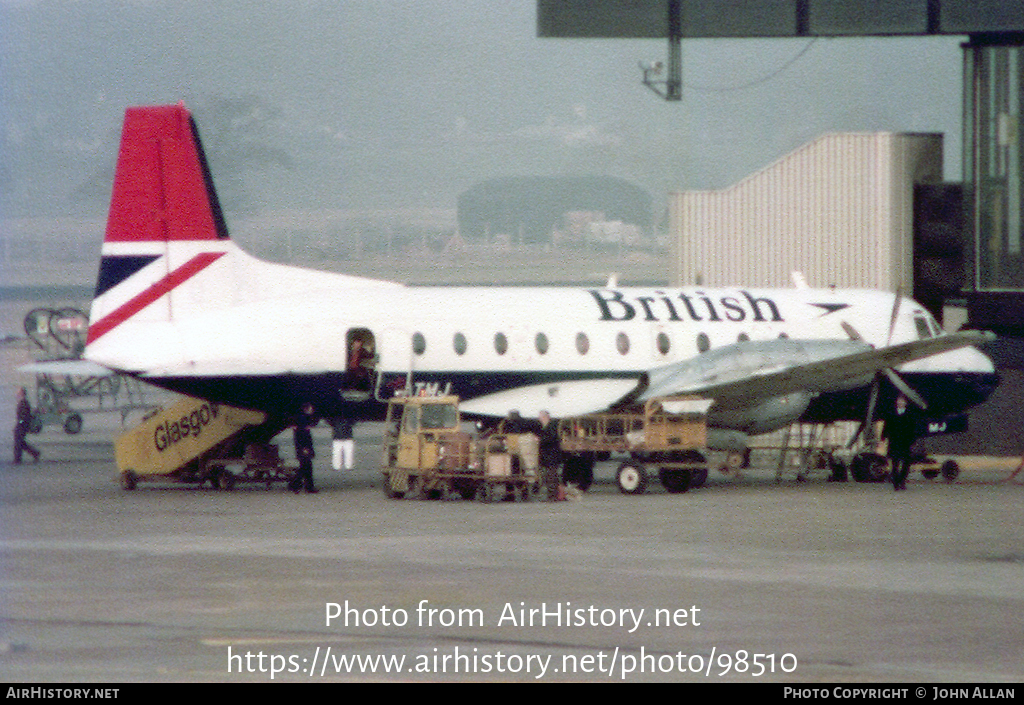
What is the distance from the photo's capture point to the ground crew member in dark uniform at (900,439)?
28500 mm

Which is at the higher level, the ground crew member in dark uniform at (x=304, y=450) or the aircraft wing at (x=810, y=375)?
the aircraft wing at (x=810, y=375)

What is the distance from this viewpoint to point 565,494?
2712 cm

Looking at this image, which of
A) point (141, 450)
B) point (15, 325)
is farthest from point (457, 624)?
point (15, 325)

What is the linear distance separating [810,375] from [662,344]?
340cm

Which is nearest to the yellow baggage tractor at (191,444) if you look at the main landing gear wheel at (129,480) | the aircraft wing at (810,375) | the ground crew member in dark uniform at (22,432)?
the main landing gear wheel at (129,480)

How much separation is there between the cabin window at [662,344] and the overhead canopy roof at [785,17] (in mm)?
7768

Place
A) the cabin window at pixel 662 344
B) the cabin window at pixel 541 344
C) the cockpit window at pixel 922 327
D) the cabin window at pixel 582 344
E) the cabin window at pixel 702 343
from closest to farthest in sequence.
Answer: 1. the cabin window at pixel 541 344
2. the cabin window at pixel 582 344
3. the cabin window at pixel 662 344
4. the cabin window at pixel 702 343
5. the cockpit window at pixel 922 327

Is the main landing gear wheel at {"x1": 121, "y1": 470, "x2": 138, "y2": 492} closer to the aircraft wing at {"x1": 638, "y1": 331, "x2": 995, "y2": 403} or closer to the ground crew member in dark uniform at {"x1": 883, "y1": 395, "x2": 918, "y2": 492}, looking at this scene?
the aircraft wing at {"x1": 638, "y1": 331, "x2": 995, "y2": 403}

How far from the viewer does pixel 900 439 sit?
2873cm

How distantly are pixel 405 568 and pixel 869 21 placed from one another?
20999mm

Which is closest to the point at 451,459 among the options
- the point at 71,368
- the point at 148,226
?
the point at 148,226

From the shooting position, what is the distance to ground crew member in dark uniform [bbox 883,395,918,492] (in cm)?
2850

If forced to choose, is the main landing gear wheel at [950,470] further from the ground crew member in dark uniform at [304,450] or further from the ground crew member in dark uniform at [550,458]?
the ground crew member in dark uniform at [304,450]

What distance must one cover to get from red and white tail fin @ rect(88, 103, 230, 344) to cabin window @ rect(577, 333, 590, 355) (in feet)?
23.7
